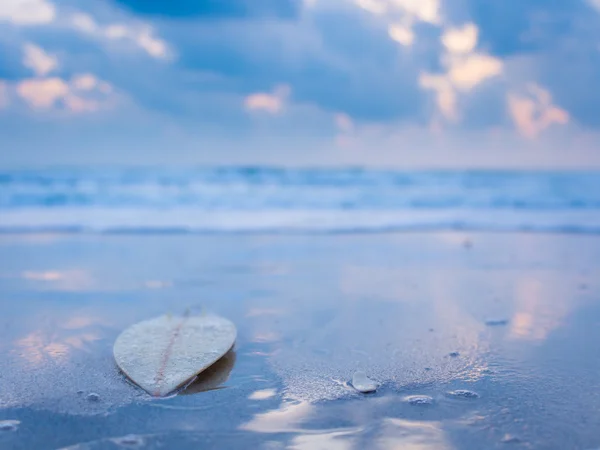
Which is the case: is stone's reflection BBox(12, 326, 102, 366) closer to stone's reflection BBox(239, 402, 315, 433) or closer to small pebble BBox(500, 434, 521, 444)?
stone's reflection BBox(239, 402, 315, 433)

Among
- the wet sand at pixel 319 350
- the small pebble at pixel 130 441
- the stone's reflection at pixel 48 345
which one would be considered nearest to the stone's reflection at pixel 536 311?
the wet sand at pixel 319 350

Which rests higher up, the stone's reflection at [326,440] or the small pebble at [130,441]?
the stone's reflection at [326,440]

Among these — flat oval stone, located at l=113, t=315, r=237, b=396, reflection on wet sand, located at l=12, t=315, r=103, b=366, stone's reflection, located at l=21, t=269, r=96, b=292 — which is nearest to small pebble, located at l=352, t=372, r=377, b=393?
flat oval stone, located at l=113, t=315, r=237, b=396

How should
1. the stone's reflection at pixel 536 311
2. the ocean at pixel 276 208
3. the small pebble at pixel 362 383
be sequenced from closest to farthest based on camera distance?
the small pebble at pixel 362 383 → the stone's reflection at pixel 536 311 → the ocean at pixel 276 208

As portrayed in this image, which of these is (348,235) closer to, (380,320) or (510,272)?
(510,272)

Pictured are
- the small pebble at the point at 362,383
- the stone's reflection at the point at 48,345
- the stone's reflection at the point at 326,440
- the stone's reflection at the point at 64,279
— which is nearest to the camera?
the stone's reflection at the point at 326,440

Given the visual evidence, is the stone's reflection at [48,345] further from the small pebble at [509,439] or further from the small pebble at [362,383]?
the small pebble at [509,439]
